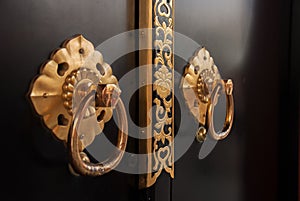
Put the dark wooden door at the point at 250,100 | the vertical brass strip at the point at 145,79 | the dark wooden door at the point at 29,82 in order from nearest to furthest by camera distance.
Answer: the dark wooden door at the point at 29,82, the vertical brass strip at the point at 145,79, the dark wooden door at the point at 250,100

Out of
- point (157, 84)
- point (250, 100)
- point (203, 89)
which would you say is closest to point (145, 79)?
point (157, 84)

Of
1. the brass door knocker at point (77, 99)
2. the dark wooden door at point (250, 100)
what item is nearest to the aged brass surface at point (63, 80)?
the brass door knocker at point (77, 99)

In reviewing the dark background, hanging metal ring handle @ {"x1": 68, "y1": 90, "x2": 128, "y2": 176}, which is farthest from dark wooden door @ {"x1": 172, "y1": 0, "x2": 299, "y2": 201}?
hanging metal ring handle @ {"x1": 68, "y1": 90, "x2": 128, "y2": 176}

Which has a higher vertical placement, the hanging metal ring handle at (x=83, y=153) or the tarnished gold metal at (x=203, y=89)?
the tarnished gold metal at (x=203, y=89)

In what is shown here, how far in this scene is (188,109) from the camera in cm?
50

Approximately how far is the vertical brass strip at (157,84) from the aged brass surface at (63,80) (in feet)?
0.23

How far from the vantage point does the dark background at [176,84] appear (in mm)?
314

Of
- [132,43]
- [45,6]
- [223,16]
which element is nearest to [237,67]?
[223,16]

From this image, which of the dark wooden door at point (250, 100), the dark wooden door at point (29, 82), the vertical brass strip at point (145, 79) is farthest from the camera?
the dark wooden door at point (250, 100)

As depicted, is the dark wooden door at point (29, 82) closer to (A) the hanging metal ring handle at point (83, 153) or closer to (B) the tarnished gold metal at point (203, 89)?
(A) the hanging metal ring handle at point (83, 153)

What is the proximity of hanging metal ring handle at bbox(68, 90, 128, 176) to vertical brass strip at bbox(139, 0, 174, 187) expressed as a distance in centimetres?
5

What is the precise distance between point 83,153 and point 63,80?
0.24ft

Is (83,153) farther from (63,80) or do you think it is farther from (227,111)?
(227,111)

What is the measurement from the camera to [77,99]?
13.7 inches
